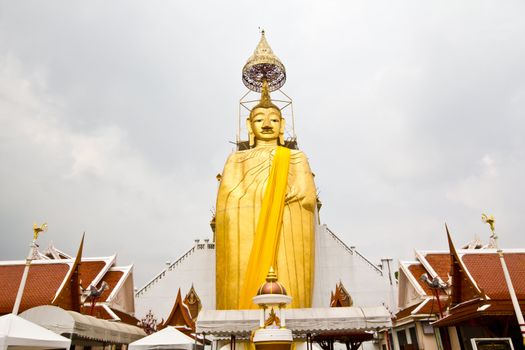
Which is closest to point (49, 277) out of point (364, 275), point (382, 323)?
point (382, 323)

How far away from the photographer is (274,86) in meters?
17.4

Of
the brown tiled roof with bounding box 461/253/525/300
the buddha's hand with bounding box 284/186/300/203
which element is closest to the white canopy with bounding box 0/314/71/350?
the buddha's hand with bounding box 284/186/300/203

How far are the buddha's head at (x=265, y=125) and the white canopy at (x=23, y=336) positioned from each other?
905cm

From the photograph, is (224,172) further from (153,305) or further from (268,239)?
(153,305)

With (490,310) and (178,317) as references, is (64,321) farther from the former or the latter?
(490,310)

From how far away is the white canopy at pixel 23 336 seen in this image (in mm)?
5301

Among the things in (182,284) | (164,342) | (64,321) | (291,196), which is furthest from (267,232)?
(182,284)

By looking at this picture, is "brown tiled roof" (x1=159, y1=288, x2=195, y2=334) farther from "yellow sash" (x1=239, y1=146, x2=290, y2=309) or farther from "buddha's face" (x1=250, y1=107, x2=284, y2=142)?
"buddha's face" (x1=250, y1=107, x2=284, y2=142)

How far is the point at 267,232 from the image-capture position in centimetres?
1067

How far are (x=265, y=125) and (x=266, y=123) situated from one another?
0.08m

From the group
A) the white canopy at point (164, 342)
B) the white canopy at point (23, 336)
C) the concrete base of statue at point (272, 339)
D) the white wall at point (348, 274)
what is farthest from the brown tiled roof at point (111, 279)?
the concrete base of statue at point (272, 339)

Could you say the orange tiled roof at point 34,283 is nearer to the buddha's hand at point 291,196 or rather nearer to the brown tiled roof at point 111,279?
the brown tiled roof at point 111,279

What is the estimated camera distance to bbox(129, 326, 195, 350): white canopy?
8586 mm

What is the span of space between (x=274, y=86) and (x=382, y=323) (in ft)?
41.5
